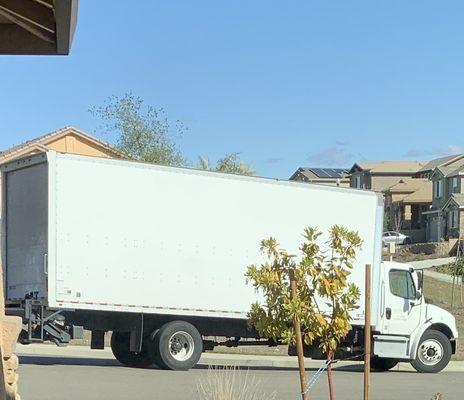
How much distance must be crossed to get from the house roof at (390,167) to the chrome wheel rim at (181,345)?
264 ft

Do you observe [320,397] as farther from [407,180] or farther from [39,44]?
[407,180]

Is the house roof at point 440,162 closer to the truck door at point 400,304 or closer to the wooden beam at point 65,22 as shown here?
the truck door at point 400,304

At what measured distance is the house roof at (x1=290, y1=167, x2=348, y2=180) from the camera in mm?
106238

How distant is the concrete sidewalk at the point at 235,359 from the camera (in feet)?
66.4

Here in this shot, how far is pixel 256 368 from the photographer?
63.6 ft

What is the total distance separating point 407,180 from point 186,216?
75702 mm

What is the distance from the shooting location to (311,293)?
24.6ft

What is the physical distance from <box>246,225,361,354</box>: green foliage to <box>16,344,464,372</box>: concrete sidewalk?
1232cm

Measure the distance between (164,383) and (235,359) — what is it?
19.4 feet

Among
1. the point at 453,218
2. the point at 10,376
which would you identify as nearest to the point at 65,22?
the point at 10,376

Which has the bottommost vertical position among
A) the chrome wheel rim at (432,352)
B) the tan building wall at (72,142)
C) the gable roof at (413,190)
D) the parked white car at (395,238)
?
the chrome wheel rim at (432,352)

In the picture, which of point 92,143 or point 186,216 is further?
point 92,143

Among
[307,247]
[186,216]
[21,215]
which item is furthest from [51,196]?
[307,247]

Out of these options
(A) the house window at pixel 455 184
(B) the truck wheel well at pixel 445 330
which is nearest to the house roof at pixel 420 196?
(A) the house window at pixel 455 184
